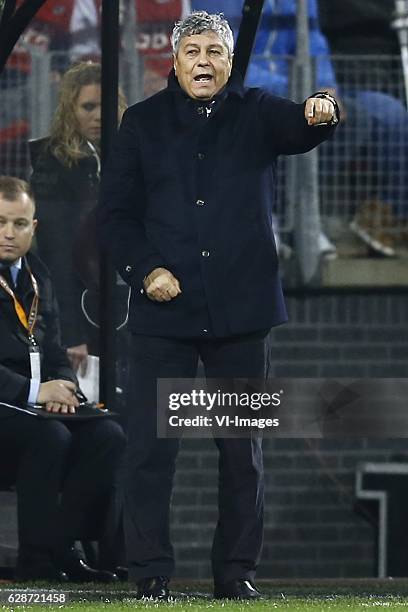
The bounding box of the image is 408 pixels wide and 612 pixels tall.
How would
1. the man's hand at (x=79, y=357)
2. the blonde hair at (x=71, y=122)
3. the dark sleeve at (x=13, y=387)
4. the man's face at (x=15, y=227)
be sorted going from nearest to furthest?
the dark sleeve at (x=13, y=387) → the man's face at (x=15, y=227) → the man's hand at (x=79, y=357) → the blonde hair at (x=71, y=122)

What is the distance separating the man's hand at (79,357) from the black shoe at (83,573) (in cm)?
88

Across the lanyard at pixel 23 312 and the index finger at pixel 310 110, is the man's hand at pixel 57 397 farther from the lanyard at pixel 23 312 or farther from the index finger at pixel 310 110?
the index finger at pixel 310 110

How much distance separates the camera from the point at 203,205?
18.7ft

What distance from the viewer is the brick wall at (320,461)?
10.4m

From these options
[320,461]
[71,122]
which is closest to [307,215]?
[320,461]

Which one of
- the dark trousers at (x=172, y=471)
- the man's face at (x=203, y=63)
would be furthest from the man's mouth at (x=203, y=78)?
the dark trousers at (x=172, y=471)

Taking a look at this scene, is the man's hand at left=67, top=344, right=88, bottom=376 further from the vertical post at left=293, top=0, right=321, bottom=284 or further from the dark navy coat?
the vertical post at left=293, top=0, right=321, bottom=284

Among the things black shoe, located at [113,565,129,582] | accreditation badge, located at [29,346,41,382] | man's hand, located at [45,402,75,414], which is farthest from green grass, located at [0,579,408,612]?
accreditation badge, located at [29,346,41,382]

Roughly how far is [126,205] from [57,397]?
39.3 inches

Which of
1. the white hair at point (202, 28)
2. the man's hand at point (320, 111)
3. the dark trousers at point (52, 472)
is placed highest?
the white hair at point (202, 28)

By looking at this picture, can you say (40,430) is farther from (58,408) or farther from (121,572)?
(121,572)

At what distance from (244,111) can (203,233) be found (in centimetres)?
37

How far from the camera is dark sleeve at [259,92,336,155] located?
565 centimetres

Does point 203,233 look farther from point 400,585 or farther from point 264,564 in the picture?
point 264,564
